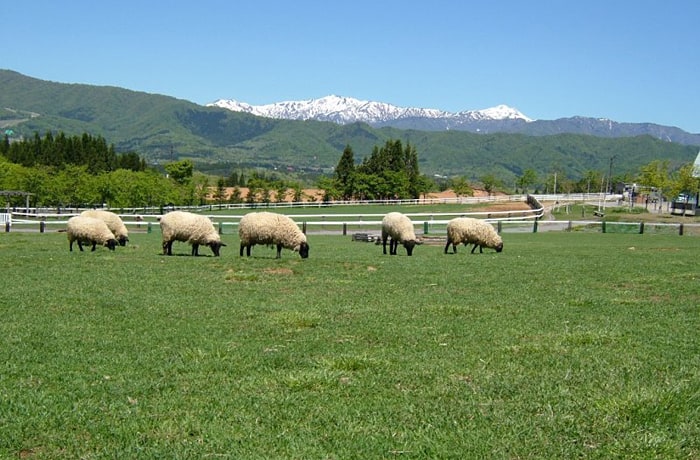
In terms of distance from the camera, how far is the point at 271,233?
23.7 meters

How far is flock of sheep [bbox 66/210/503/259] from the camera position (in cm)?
2373

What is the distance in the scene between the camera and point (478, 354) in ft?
29.7

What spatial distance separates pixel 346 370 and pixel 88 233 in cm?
2069

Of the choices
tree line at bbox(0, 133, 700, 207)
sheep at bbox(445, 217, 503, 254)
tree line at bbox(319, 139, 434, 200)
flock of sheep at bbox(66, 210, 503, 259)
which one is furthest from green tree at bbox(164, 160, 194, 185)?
sheep at bbox(445, 217, 503, 254)

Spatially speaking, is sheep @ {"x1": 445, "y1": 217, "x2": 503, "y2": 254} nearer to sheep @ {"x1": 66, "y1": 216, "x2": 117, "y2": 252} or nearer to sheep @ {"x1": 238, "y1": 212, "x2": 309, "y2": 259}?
sheep @ {"x1": 238, "y1": 212, "x2": 309, "y2": 259}

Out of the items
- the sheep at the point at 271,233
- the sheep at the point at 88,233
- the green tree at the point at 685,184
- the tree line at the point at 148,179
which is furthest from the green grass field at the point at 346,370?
the green tree at the point at 685,184

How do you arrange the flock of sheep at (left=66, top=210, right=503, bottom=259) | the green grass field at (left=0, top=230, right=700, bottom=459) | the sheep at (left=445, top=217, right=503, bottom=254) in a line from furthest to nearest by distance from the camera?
1. the sheep at (left=445, top=217, right=503, bottom=254)
2. the flock of sheep at (left=66, top=210, right=503, bottom=259)
3. the green grass field at (left=0, top=230, right=700, bottom=459)

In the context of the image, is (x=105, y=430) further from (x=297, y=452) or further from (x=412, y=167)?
(x=412, y=167)

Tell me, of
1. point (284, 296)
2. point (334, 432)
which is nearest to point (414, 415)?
point (334, 432)

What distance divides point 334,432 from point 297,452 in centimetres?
55

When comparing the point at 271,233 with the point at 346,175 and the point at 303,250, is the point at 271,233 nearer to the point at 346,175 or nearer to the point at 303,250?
the point at 303,250

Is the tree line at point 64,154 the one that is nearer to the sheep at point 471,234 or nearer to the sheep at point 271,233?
the sheep at point 471,234

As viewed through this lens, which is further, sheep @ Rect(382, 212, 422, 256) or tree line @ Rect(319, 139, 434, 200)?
tree line @ Rect(319, 139, 434, 200)

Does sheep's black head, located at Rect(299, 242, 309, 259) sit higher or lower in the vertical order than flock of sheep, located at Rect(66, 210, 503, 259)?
lower
